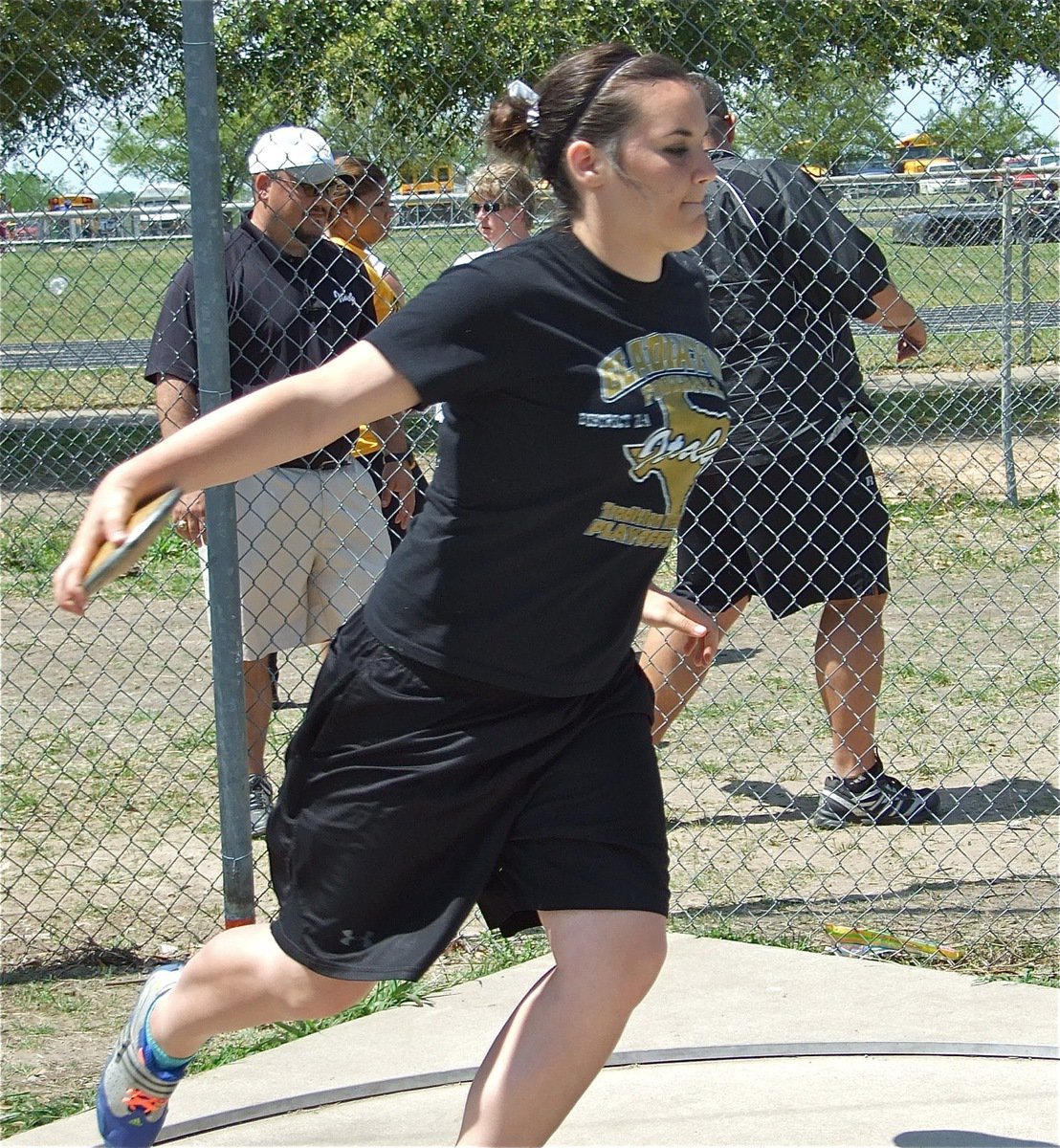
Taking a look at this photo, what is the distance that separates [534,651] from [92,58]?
3.55 meters

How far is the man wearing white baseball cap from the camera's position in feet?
13.8

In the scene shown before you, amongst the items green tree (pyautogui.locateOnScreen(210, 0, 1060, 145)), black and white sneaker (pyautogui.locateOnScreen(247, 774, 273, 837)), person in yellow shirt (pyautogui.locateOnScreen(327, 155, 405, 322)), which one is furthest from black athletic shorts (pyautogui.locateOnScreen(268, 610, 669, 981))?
black and white sneaker (pyautogui.locateOnScreen(247, 774, 273, 837))

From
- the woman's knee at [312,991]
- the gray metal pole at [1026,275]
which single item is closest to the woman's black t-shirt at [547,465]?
the woman's knee at [312,991]

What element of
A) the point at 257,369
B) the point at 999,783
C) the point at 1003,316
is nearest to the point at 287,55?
the point at 257,369

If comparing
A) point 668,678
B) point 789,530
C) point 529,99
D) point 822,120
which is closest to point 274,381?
point 668,678

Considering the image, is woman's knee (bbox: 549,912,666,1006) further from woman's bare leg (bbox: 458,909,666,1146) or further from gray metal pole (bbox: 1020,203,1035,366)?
gray metal pole (bbox: 1020,203,1035,366)

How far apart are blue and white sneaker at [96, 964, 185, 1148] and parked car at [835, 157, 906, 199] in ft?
9.33

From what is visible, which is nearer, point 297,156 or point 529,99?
point 529,99

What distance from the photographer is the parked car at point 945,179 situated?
4.44m

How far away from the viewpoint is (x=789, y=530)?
4.43 meters

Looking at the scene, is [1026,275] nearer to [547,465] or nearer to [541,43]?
[541,43]

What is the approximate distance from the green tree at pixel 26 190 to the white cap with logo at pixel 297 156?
0.57 meters

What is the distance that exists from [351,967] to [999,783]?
10.5 ft

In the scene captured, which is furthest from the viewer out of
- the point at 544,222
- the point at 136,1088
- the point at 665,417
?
the point at 544,222
